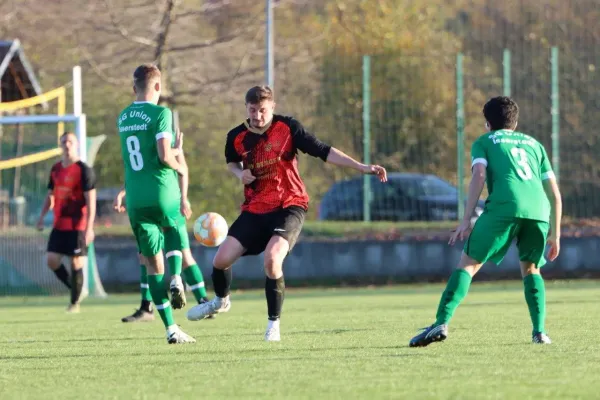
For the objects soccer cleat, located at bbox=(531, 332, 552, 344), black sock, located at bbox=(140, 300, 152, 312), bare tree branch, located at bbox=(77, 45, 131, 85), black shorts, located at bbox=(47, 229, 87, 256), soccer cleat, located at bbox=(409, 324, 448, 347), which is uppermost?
bare tree branch, located at bbox=(77, 45, 131, 85)

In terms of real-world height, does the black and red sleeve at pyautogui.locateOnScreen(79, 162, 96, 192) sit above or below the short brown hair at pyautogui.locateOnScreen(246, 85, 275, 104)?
below

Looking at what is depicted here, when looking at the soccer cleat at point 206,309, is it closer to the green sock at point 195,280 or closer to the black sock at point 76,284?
the green sock at point 195,280

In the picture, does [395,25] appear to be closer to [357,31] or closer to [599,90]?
[357,31]

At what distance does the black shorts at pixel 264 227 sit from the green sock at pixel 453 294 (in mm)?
1499

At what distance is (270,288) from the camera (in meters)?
9.89

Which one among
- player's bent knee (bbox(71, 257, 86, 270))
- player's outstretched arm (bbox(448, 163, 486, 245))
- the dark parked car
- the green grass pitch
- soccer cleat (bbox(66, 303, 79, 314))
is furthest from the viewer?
the dark parked car

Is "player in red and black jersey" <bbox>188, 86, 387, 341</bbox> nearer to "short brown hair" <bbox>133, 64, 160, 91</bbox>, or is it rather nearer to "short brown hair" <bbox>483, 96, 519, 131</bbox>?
"short brown hair" <bbox>133, 64, 160, 91</bbox>

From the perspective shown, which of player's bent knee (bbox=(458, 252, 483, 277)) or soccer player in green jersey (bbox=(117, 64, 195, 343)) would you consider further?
soccer player in green jersey (bbox=(117, 64, 195, 343))

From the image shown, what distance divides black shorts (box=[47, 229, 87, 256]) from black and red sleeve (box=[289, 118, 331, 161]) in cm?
663

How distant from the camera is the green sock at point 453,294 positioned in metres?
8.84

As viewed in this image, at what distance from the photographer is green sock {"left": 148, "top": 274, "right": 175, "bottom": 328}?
9.98 metres

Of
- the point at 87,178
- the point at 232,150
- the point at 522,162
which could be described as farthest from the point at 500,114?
the point at 87,178

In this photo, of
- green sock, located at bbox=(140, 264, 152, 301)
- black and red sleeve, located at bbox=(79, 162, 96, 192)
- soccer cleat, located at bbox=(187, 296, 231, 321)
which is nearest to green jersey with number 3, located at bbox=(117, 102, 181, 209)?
soccer cleat, located at bbox=(187, 296, 231, 321)

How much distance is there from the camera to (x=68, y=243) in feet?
53.0
